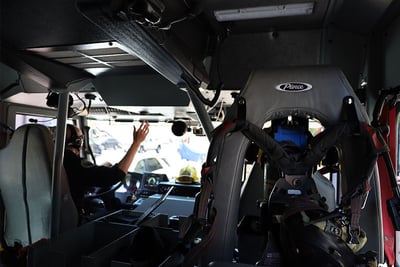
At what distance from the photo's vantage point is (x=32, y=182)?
201 centimetres

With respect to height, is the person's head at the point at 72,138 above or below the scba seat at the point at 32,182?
above

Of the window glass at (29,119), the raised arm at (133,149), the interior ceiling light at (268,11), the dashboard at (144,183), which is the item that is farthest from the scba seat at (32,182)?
the dashboard at (144,183)

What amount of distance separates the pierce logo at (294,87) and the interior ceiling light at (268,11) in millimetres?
477

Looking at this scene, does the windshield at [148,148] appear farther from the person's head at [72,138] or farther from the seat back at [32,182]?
the seat back at [32,182]

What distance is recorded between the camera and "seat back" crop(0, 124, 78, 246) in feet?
6.53

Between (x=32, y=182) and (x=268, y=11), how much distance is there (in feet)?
6.78

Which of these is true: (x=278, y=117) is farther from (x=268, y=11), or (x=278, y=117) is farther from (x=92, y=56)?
(x=92, y=56)

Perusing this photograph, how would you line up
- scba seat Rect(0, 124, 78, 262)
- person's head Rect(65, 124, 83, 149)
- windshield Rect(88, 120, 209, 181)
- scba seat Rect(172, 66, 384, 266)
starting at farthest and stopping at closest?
windshield Rect(88, 120, 209, 181) → person's head Rect(65, 124, 83, 149) → scba seat Rect(0, 124, 78, 262) → scba seat Rect(172, 66, 384, 266)

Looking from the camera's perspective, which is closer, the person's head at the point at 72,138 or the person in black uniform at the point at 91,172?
the person in black uniform at the point at 91,172

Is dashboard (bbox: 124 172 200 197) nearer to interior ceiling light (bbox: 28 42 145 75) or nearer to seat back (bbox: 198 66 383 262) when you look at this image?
interior ceiling light (bbox: 28 42 145 75)

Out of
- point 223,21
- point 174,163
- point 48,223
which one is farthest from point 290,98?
point 174,163

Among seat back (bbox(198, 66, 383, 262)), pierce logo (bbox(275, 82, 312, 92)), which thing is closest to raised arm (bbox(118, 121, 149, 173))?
seat back (bbox(198, 66, 383, 262))

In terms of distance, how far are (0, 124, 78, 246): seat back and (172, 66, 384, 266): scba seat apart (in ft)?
4.80

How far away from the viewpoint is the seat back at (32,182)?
1.99 metres
